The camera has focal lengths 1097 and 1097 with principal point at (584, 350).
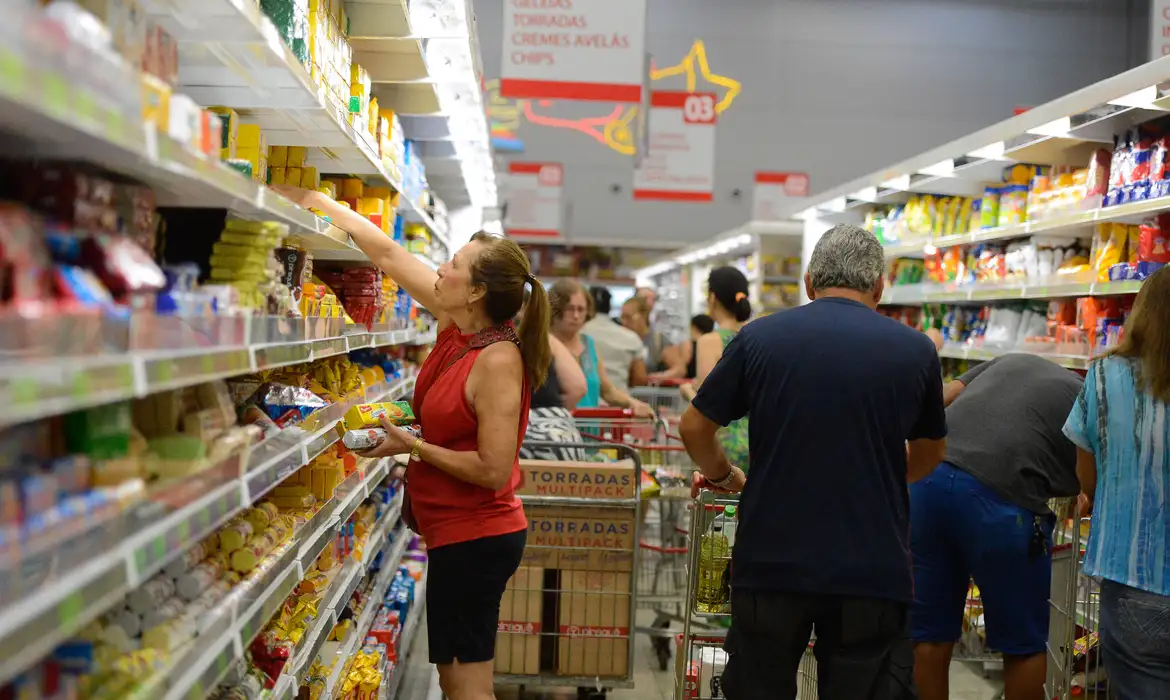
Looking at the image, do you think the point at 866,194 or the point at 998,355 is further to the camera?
the point at 866,194

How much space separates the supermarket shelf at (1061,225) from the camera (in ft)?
13.8

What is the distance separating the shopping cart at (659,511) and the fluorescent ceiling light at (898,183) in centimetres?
210

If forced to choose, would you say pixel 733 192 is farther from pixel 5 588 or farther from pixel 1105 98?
pixel 5 588

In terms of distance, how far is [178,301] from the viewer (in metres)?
1.68

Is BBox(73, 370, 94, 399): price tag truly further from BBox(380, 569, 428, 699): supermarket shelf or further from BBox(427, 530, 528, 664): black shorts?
BBox(380, 569, 428, 699): supermarket shelf

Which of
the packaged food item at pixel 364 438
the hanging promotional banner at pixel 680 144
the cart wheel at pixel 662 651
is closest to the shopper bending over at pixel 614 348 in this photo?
the cart wheel at pixel 662 651

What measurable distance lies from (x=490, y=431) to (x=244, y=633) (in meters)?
0.90

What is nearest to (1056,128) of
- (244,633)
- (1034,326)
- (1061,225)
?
(1061,225)

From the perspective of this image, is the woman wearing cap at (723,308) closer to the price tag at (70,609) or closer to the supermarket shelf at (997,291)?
the supermarket shelf at (997,291)

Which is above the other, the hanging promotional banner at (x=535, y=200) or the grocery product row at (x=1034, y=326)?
the hanging promotional banner at (x=535, y=200)

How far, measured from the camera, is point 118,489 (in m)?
1.47

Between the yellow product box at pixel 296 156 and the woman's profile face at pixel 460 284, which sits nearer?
the woman's profile face at pixel 460 284

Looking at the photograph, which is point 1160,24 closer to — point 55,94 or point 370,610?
Answer: point 370,610

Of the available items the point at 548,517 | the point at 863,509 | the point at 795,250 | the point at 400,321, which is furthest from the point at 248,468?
the point at 795,250
